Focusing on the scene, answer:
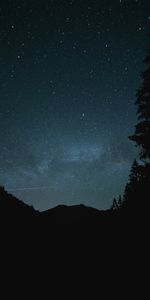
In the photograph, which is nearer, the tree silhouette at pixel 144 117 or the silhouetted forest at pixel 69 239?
the silhouetted forest at pixel 69 239

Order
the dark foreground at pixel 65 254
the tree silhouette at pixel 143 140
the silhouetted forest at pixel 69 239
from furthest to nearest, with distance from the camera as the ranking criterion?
the tree silhouette at pixel 143 140, the silhouetted forest at pixel 69 239, the dark foreground at pixel 65 254

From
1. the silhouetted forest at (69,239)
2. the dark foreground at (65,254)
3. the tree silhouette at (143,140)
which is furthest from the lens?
the tree silhouette at (143,140)

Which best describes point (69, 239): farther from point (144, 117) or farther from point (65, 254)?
point (144, 117)

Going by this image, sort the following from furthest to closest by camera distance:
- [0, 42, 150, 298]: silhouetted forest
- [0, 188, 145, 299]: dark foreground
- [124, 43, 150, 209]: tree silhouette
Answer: [124, 43, 150, 209]: tree silhouette, [0, 42, 150, 298]: silhouetted forest, [0, 188, 145, 299]: dark foreground

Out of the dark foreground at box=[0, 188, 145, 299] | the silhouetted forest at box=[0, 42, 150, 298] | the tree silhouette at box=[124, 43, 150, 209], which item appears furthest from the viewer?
the tree silhouette at box=[124, 43, 150, 209]

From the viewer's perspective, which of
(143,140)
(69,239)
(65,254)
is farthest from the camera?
(143,140)

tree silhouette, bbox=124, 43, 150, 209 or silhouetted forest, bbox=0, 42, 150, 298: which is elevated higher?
tree silhouette, bbox=124, 43, 150, 209

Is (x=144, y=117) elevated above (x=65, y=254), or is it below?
above

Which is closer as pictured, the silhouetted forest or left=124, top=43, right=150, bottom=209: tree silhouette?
the silhouetted forest

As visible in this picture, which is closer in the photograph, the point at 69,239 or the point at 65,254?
→ the point at 65,254

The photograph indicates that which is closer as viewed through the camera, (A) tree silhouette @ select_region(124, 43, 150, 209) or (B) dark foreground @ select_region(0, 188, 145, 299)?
(B) dark foreground @ select_region(0, 188, 145, 299)

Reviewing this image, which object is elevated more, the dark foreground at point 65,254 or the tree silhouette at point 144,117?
the tree silhouette at point 144,117

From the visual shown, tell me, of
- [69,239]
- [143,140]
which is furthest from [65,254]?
[143,140]

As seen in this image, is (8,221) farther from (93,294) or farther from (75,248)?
(93,294)
